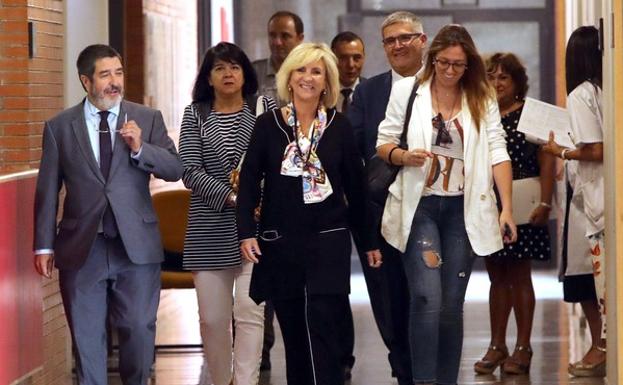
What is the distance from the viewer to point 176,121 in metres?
14.0

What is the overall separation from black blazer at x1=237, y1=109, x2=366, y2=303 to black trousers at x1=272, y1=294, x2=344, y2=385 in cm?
6

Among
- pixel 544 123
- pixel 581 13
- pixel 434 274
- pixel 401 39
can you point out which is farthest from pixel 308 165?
pixel 581 13

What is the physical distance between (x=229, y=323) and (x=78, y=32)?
2.39 metres

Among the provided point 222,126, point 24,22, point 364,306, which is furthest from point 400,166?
point 364,306

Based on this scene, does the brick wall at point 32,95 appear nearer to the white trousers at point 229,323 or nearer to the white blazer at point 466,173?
the white trousers at point 229,323

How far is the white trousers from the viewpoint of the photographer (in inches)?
259

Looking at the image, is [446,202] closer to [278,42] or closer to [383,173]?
[383,173]

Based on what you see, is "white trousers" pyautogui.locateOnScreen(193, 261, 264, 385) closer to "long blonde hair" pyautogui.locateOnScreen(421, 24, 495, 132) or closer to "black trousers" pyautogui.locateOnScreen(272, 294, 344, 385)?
"black trousers" pyautogui.locateOnScreen(272, 294, 344, 385)

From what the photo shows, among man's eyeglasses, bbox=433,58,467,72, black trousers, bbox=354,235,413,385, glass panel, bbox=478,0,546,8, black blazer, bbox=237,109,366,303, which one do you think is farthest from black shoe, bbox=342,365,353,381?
glass panel, bbox=478,0,546,8

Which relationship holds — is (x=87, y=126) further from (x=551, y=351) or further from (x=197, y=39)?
(x=197, y=39)

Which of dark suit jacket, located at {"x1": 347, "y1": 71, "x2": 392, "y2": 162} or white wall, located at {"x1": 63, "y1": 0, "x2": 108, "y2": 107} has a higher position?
white wall, located at {"x1": 63, "y1": 0, "x2": 108, "y2": 107}

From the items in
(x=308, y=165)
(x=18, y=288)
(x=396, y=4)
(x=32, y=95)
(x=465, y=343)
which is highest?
(x=396, y=4)

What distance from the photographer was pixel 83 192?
20.0 feet

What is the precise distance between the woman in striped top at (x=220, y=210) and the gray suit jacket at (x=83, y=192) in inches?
19.7
